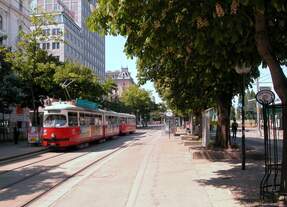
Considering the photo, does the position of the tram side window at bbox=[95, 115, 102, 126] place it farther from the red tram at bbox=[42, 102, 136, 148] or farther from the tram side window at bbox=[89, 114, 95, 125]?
the red tram at bbox=[42, 102, 136, 148]

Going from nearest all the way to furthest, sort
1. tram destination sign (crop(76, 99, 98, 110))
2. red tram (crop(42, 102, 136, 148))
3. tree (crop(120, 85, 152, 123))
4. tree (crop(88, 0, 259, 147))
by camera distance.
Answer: tree (crop(88, 0, 259, 147))
red tram (crop(42, 102, 136, 148))
tram destination sign (crop(76, 99, 98, 110))
tree (crop(120, 85, 152, 123))

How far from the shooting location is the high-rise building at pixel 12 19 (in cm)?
7511

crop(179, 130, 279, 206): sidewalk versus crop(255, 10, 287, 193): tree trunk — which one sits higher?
crop(255, 10, 287, 193): tree trunk

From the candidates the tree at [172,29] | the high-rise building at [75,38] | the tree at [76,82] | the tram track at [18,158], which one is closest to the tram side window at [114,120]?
the tree at [76,82]

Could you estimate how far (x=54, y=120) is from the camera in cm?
3338

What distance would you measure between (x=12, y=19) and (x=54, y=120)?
1960 inches

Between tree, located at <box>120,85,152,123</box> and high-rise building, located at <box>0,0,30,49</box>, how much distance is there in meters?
48.0

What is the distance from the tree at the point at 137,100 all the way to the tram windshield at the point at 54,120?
302 feet

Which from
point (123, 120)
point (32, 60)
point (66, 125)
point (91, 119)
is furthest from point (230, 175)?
point (123, 120)

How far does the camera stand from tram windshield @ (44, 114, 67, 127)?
33.1 m

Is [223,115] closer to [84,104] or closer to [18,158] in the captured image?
[18,158]

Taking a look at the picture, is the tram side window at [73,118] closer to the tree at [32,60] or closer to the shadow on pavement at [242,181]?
the tree at [32,60]

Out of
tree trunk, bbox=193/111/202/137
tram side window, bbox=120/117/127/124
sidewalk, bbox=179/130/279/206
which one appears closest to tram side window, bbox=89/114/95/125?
tree trunk, bbox=193/111/202/137

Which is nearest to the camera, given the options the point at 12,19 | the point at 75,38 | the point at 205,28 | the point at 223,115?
the point at 205,28
